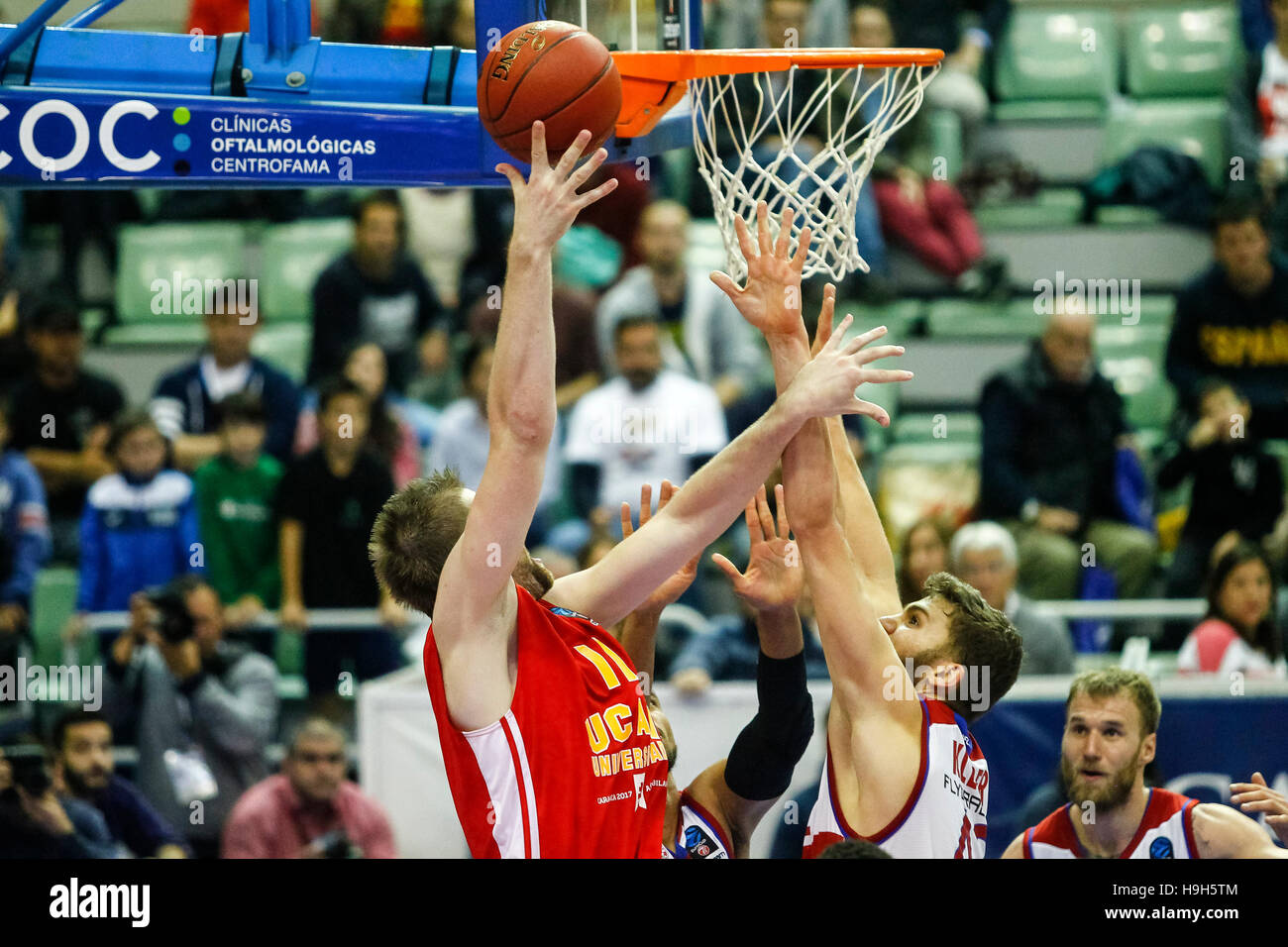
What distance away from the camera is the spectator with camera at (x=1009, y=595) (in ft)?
20.8

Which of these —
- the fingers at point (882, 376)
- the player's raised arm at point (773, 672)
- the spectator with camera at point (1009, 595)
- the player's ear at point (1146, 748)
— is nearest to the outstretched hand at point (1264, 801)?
the player's ear at point (1146, 748)

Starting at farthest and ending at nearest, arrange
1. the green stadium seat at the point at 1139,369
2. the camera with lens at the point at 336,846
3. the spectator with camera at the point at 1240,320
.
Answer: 1. the green stadium seat at the point at 1139,369
2. the spectator with camera at the point at 1240,320
3. the camera with lens at the point at 336,846

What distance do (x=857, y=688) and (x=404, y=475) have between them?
3986 mm

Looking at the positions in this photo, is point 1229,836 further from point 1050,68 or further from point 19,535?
point 1050,68

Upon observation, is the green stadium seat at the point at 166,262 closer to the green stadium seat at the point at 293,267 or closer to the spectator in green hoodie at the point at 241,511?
the green stadium seat at the point at 293,267

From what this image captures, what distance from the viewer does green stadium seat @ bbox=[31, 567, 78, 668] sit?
7359mm

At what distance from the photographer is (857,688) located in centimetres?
372

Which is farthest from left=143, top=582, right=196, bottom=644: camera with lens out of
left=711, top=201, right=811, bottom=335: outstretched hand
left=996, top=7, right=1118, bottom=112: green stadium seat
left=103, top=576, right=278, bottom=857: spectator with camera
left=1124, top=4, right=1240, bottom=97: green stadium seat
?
left=1124, top=4, right=1240, bottom=97: green stadium seat

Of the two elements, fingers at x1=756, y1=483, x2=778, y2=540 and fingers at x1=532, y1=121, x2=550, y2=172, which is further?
fingers at x1=756, y1=483, x2=778, y2=540

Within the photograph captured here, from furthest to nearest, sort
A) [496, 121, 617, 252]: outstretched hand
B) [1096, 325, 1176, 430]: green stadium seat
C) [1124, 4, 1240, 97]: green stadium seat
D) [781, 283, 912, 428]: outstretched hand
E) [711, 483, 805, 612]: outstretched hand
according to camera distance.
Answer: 1. [1124, 4, 1240, 97]: green stadium seat
2. [1096, 325, 1176, 430]: green stadium seat
3. [711, 483, 805, 612]: outstretched hand
4. [781, 283, 912, 428]: outstretched hand
5. [496, 121, 617, 252]: outstretched hand

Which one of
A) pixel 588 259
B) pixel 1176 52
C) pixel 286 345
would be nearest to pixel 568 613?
pixel 588 259

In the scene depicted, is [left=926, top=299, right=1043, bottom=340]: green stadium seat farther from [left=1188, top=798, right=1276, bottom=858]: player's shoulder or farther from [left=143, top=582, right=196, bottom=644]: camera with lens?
[left=1188, top=798, right=1276, bottom=858]: player's shoulder

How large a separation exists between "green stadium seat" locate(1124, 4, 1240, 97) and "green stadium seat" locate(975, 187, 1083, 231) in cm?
92
